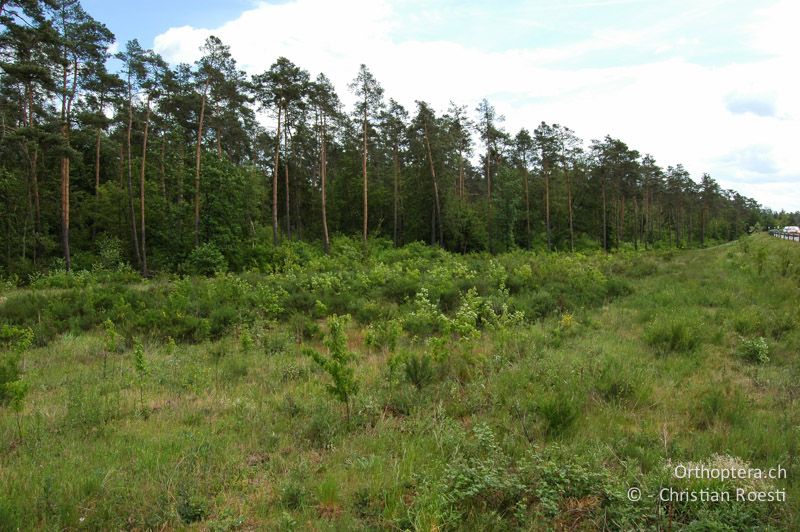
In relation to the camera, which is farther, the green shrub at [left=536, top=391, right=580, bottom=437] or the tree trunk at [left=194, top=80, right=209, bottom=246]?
the tree trunk at [left=194, top=80, right=209, bottom=246]

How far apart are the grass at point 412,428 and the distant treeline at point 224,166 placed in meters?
14.7

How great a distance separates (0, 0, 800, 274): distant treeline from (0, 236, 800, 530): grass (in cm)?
1472

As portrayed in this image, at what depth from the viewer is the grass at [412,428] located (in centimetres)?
328

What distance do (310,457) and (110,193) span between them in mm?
35513

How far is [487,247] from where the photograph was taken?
4094 cm

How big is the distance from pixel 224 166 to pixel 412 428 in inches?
1155

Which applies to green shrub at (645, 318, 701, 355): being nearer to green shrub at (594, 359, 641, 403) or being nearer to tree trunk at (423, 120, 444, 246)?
green shrub at (594, 359, 641, 403)

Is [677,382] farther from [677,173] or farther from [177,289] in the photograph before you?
[677,173]

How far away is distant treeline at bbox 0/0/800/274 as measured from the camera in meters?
24.9

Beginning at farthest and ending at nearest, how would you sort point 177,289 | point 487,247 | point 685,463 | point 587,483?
point 487,247
point 177,289
point 685,463
point 587,483

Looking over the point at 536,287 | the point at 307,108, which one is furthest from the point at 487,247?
the point at 536,287

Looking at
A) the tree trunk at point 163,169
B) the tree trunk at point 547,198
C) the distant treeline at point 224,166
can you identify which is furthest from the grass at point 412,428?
the tree trunk at point 547,198

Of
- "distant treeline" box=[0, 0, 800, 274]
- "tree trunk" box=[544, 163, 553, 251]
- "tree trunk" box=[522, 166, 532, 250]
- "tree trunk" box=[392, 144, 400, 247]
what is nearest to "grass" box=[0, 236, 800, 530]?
"distant treeline" box=[0, 0, 800, 274]

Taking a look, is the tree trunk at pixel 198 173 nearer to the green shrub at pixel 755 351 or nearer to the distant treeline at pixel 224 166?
the distant treeline at pixel 224 166
